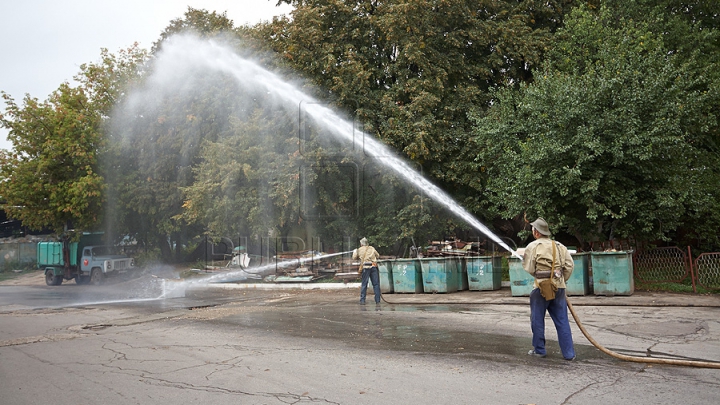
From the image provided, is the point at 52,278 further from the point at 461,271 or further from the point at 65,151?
the point at 461,271

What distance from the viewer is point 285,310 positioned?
13.8 metres

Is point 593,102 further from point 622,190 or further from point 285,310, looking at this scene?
point 285,310

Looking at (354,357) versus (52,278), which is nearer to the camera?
(354,357)

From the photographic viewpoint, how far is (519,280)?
14680 mm

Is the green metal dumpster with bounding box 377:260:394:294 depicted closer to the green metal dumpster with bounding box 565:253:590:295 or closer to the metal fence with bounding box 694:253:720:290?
the green metal dumpster with bounding box 565:253:590:295

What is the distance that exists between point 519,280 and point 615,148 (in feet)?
14.5

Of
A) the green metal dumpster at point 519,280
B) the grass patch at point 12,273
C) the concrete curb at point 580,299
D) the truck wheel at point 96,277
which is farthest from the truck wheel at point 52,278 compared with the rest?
the green metal dumpster at point 519,280

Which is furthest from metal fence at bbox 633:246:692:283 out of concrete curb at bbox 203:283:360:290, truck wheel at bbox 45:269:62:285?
truck wheel at bbox 45:269:62:285

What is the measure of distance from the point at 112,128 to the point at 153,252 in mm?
7723

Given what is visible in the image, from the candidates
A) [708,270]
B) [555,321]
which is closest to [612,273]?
[708,270]

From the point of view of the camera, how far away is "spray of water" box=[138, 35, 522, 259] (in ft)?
69.4

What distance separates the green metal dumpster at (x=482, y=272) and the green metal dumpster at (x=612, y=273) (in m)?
2.96

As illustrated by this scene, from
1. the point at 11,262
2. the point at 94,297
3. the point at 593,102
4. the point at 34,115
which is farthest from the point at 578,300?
the point at 11,262

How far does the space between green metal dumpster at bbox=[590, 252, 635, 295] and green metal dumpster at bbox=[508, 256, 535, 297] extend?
1.59 m
